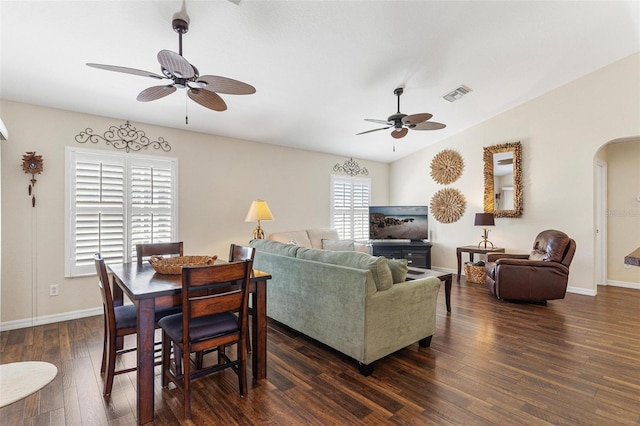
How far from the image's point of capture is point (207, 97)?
268cm

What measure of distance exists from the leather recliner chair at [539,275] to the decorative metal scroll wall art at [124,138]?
5.28m

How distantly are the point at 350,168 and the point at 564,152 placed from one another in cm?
384

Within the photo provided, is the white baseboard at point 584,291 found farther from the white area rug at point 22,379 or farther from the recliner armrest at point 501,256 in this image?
the white area rug at point 22,379

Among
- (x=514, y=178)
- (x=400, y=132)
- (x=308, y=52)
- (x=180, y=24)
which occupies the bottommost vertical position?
(x=514, y=178)

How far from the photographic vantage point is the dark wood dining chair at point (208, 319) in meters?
2.03

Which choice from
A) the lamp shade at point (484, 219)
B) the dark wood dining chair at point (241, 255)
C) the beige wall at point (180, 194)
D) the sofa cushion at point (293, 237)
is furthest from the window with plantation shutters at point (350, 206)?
the dark wood dining chair at point (241, 255)

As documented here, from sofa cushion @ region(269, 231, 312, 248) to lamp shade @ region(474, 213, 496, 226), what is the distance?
3080mm

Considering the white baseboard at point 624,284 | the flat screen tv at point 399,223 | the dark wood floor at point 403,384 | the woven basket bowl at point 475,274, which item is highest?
the flat screen tv at point 399,223

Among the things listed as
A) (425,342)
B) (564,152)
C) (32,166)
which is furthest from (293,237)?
(564,152)

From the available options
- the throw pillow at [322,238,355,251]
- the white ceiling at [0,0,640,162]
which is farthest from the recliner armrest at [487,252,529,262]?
the white ceiling at [0,0,640,162]

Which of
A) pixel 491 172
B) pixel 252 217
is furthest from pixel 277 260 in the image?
pixel 491 172

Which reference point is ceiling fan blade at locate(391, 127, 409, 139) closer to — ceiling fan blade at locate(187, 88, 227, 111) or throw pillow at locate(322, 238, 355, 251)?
throw pillow at locate(322, 238, 355, 251)

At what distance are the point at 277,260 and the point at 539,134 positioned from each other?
16.4 feet

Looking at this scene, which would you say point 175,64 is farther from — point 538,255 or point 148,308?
point 538,255
